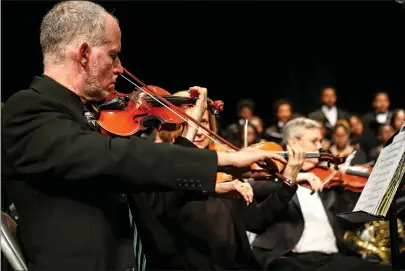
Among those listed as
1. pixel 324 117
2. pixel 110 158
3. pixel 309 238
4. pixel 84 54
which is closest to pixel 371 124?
pixel 324 117

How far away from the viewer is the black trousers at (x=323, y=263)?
10.4ft

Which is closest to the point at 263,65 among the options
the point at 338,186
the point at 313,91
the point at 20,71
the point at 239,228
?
the point at 313,91

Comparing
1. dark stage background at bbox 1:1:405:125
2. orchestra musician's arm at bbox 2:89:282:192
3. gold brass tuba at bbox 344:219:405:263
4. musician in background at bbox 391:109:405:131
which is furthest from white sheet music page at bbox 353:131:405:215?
musician in background at bbox 391:109:405:131

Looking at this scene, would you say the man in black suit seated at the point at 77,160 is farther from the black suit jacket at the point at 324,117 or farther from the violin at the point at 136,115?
the black suit jacket at the point at 324,117

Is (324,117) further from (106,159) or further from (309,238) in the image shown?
(106,159)

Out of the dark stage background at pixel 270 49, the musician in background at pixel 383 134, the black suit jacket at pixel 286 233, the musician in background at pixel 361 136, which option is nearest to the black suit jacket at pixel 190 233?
the black suit jacket at pixel 286 233

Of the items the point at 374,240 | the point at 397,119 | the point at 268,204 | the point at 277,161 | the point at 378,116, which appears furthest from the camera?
the point at 378,116

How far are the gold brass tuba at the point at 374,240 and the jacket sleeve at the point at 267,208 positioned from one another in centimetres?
59

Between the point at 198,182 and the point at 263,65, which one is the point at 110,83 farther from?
the point at 263,65

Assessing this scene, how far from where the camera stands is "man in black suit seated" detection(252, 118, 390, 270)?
10.5 ft

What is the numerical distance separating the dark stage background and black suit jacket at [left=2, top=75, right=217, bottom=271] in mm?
5020

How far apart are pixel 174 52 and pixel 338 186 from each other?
14.8 feet

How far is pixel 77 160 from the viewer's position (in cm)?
151

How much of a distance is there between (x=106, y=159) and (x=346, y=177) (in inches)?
97.4
